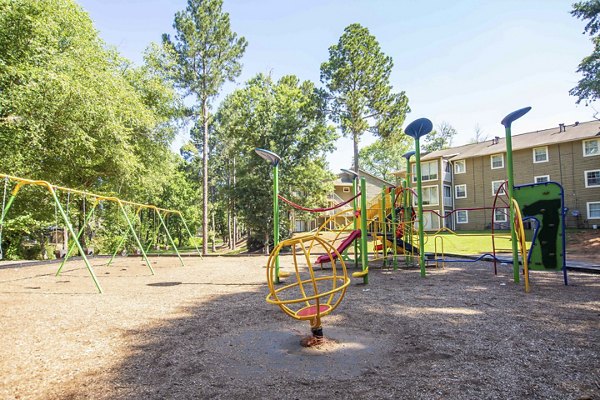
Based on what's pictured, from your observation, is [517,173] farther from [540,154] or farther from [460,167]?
[460,167]

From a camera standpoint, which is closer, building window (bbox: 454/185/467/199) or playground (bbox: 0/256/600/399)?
playground (bbox: 0/256/600/399)

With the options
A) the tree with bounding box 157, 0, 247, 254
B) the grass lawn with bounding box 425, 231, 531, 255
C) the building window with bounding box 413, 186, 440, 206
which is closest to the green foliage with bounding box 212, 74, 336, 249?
the tree with bounding box 157, 0, 247, 254

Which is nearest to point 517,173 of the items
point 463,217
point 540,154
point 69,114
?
point 540,154

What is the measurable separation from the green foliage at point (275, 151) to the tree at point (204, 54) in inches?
70.2

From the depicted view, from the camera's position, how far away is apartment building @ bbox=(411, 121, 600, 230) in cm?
2591

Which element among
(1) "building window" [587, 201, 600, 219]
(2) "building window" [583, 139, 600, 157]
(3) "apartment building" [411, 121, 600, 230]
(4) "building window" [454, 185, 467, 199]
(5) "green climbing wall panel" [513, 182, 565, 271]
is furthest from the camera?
(4) "building window" [454, 185, 467, 199]

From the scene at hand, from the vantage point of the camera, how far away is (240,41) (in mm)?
24156

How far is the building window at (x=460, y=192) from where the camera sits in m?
33.0

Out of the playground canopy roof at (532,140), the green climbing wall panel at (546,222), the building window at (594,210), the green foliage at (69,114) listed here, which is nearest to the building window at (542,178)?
the playground canopy roof at (532,140)

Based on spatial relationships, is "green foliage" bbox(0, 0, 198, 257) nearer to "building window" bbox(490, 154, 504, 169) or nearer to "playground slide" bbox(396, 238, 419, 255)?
"playground slide" bbox(396, 238, 419, 255)

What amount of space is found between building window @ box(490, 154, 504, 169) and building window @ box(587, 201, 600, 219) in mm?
6883

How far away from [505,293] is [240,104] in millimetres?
20928

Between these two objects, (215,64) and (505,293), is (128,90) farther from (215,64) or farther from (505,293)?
(505,293)

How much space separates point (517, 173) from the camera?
96.6 feet
